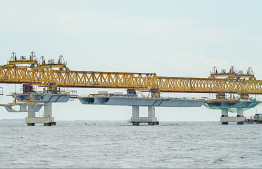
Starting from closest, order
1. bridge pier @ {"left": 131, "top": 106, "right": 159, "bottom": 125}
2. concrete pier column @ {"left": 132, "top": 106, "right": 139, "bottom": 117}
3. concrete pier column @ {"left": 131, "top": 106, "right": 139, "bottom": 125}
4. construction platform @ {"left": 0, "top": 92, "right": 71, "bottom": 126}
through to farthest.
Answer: construction platform @ {"left": 0, "top": 92, "right": 71, "bottom": 126}
bridge pier @ {"left": 131, "top": 106, "right": 159, "bottom": 125}
concrete pier column @ {"left": 131, "top": 106, "right": 139, "bottom": 125}
concrete pier column @ {"left": 132, "top": 106, "right": 139, "bottom": 117}

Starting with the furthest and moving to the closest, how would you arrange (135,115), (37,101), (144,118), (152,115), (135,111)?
(152,115) → (135,115) → (135,111) → (144,118) → (37,101)

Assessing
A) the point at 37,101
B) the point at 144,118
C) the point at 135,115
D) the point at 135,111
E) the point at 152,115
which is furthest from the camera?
the point at 152,115

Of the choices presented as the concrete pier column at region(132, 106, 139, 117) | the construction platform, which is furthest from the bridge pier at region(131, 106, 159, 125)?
the construction platform

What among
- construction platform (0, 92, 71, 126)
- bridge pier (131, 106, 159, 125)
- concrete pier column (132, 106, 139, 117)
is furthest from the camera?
concrete pier column (132, 106, 139, 117)

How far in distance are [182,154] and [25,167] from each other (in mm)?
21879

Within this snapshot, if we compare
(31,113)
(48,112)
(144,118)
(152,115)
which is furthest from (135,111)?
(31,113)

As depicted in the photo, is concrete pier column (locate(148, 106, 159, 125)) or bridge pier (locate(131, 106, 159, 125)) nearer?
bridge pier (locate(131, 106, 159, 125))

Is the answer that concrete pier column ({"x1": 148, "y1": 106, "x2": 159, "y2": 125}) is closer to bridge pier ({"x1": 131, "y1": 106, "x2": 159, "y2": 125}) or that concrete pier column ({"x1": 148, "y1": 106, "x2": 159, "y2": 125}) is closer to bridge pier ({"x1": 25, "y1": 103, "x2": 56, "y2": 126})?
bridge pier ({"x1": 131, "y1": 106, "x2": 159, "y2": 125})

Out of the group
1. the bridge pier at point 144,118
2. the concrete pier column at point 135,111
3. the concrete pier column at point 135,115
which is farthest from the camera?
the concrete pier column at point 135,111

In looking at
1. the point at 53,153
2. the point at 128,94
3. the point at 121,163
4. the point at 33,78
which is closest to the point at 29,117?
the point at 33,78

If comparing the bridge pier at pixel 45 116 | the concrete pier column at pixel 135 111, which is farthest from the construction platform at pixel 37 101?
the concrete pier column at pixel 135 111

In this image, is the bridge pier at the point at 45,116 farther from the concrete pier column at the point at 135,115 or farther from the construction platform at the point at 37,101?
the concrete pier column at the point at 135,115

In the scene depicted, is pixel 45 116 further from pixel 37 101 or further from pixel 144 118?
pixel 144 118

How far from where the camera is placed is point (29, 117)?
178875 millimetres
